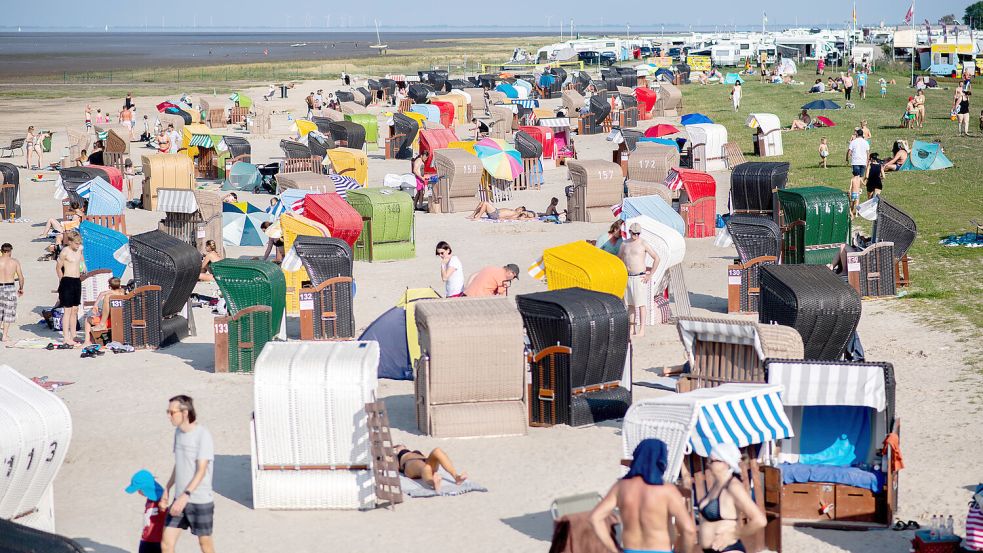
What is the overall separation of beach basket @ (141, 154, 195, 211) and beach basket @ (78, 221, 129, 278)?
9566mm

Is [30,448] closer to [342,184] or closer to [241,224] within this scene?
[241,224]

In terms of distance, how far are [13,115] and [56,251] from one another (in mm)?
36640

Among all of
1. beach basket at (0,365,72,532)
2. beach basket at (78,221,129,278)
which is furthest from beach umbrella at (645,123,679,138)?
beach basket at (0,365,72,532)

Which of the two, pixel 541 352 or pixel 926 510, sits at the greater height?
pixel 541 352

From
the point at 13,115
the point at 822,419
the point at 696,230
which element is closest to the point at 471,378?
the point at 822,419

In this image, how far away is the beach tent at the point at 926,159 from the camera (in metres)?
30.7

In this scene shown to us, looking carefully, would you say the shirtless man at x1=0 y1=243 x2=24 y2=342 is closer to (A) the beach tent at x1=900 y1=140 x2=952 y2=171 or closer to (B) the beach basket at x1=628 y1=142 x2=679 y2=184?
(B) the beach basket at x1=628 y1=142 x2=679 y2=184

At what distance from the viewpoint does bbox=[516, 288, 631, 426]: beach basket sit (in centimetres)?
1170

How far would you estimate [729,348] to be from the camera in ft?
36.3

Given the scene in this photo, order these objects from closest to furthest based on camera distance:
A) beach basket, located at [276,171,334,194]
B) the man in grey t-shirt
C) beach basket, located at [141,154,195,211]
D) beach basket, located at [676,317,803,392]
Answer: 1. the man in grey t-shirt
2. beach basket, located at [676,317,803,392]
3. beach basket, located at [276,171,334,194]
4. beach basket, located at [141,154,195,211]

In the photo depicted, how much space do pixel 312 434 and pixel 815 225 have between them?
1067 cm

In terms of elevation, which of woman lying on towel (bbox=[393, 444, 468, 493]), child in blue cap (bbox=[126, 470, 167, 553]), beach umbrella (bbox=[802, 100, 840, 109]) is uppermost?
beach umbrella (bbox=[802, 100, 840, 109])

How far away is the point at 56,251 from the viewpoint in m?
22.1

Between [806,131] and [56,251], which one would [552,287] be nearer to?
[56,251]
